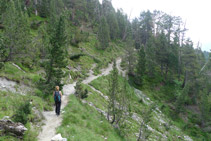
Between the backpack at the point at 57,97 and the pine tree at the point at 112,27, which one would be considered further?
the pine tree at the point at 112,27

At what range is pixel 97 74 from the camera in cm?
3509

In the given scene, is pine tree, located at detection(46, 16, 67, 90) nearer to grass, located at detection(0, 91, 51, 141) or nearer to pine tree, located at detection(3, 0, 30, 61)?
grass, located at detection(0, 91, 51, 141)

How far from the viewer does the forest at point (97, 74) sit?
43.9ft

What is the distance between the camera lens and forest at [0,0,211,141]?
1339cm

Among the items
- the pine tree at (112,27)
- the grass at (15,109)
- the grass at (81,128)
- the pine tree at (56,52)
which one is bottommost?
the grass at (81,128)

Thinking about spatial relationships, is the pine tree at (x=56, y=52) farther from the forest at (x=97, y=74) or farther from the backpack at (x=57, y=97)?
the backpack at (x=57, y=97)

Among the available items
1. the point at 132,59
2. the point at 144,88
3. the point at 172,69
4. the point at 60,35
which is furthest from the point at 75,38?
the point at 172,69

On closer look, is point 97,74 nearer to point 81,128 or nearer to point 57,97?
point 57,97

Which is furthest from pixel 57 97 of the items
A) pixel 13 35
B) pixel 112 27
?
pixel 112 27

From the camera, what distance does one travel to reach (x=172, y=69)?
52875 mm

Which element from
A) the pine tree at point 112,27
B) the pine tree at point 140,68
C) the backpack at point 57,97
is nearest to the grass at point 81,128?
the backpack at point 57,97

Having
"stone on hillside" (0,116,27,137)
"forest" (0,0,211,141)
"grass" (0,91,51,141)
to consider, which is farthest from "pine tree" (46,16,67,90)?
"stone on hillside" (0,116,27,137)

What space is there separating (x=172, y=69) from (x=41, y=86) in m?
49.0

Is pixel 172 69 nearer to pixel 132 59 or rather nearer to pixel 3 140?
pixel 132 59
